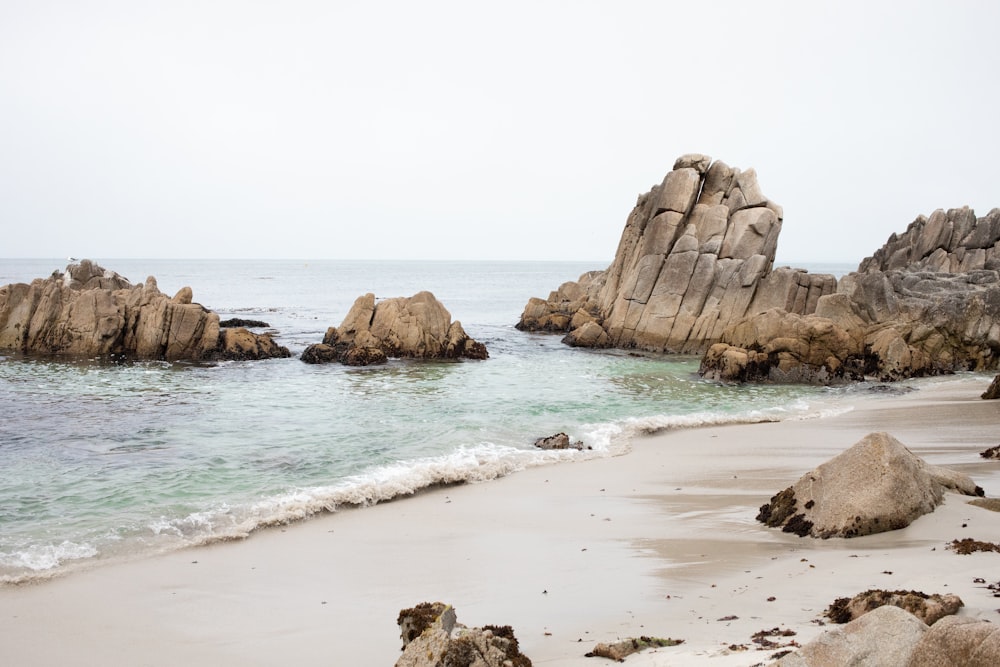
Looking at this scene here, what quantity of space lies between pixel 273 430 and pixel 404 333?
48.3 ft

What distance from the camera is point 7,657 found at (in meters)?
6.51

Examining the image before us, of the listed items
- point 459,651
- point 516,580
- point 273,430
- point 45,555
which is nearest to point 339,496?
point 45,555

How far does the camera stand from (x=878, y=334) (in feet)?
90.4

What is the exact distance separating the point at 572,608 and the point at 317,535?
453 centimetres

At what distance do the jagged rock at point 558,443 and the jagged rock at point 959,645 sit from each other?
1154cm

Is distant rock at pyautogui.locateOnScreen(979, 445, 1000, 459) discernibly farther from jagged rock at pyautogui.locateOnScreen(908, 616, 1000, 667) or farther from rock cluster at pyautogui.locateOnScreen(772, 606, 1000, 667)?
jagged rock at pyautogui.locateOnScreen(908, 616, 1000, 667)

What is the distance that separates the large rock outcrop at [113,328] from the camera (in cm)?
2908

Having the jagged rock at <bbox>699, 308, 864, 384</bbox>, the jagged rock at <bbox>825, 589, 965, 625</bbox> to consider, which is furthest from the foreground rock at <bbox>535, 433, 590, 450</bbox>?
the jagged rock at <bbox>699, 308, 864, 384</bbox>

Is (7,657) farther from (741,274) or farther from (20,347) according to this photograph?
(741,274)

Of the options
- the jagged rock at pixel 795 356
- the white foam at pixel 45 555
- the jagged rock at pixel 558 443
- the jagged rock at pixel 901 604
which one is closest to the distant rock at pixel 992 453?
the jagged rock at pixel 558 443

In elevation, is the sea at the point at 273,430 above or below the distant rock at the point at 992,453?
below

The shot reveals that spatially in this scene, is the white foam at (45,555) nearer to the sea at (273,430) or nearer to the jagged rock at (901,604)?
the sea at (273,430)

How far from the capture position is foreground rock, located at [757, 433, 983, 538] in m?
8.29

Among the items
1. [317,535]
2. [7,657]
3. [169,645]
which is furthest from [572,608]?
[7,657]
